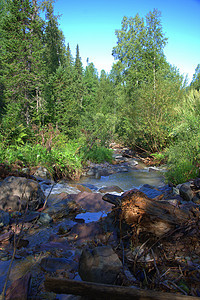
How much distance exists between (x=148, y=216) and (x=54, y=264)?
1.30m

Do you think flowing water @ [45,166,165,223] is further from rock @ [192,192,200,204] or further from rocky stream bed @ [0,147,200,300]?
rocky stream bed @ [0,147,200,300]

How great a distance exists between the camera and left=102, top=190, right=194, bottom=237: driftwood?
269 centimetres

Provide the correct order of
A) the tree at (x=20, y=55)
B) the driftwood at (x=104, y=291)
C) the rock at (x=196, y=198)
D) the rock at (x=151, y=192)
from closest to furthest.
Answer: the driftwood at (x=104, y=291), the rock at (x=196, y=198), the rock at (x=151, y=192), the tree at (x=20, y=55)

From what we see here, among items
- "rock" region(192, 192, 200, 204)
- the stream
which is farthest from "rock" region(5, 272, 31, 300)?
"rock" region(192, 192, 200, 204)

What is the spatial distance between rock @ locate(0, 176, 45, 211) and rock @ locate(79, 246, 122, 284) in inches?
123

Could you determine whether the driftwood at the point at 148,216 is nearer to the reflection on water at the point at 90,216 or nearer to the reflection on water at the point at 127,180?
the reflection on water at the point at 90,216

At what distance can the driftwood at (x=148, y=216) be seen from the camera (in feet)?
8.81

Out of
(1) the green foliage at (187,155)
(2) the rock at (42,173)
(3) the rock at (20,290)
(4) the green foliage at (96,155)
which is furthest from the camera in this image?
(4) the green foliage at (96,155)

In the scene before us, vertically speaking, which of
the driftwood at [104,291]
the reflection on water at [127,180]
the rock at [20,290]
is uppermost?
the driftwood at [104,291]

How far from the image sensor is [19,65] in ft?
46.5

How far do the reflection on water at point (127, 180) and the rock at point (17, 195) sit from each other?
364cm

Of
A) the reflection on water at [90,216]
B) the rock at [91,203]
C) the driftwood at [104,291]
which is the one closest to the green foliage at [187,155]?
the rock at [91,203]

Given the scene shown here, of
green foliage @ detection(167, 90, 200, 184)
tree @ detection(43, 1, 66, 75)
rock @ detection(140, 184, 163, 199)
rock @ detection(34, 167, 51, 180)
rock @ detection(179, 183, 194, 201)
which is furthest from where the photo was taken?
tree @ detection(43, 1, 66, 75)

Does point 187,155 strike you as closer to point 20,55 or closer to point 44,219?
point 44,219
